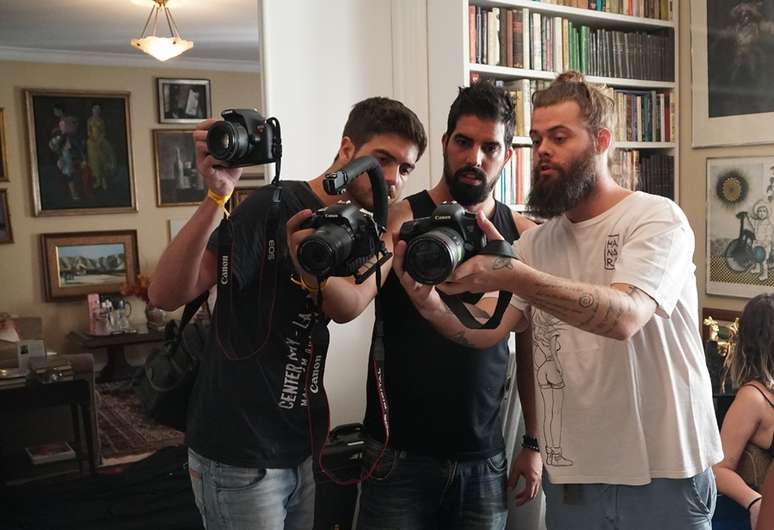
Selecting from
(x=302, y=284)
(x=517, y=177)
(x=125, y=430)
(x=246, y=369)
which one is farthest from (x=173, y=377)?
(x=125, y=430)

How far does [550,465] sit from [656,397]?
Result: 0.24 meters

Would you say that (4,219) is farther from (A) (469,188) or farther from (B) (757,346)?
(B) (757,346)

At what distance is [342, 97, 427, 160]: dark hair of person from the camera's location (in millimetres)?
1474

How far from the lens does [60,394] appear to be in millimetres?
3684

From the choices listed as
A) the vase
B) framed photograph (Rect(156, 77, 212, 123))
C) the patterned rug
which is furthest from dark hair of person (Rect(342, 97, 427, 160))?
framed photograph (Rect(156, 77, 212, 123))

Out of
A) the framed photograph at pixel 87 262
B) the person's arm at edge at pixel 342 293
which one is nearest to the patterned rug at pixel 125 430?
the framed photograph at pixel 87 262

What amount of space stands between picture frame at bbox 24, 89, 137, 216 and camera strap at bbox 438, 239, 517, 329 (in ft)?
17.0

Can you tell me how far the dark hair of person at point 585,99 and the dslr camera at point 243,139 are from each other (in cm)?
53

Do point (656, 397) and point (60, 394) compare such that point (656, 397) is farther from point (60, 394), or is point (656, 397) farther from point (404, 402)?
point (60, 394)

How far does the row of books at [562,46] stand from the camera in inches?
102

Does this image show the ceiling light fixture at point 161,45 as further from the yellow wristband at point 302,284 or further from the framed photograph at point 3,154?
the yellow wristband at point 302,284

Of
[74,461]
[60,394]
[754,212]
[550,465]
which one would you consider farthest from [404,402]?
[74,461]

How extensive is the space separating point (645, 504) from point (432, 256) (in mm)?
614

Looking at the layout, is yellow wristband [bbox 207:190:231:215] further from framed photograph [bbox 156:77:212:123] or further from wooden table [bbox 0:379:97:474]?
framed photograph [bbox 156:77:212:123]
